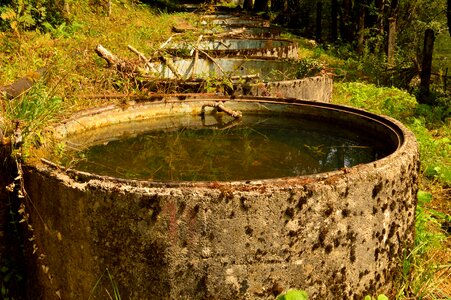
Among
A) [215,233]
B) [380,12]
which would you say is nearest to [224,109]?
[215,233]

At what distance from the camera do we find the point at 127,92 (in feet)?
17.6

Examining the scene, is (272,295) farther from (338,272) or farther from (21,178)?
(21,178)

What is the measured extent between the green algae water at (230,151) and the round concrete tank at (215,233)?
74 cm

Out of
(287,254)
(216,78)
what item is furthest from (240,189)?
(216,78)

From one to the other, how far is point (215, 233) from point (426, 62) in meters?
8.49

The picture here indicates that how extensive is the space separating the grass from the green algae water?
46cm

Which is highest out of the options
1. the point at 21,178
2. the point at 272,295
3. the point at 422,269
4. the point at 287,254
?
the point at 21,178

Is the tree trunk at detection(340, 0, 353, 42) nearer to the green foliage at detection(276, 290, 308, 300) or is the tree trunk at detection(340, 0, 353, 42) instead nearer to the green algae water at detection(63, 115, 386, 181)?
the green algae water at detection(63, 115, 386, 181)

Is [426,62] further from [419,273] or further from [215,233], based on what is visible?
[215,233]

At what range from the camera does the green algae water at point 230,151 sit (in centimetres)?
347

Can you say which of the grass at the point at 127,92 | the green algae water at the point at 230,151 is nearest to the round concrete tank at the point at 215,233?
the grass at the point at 127,92

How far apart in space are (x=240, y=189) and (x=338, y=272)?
27.7 inches

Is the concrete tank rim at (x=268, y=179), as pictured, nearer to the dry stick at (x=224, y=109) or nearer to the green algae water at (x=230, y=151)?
the green algae water at (x=230, y=151)

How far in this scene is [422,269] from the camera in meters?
3.23
